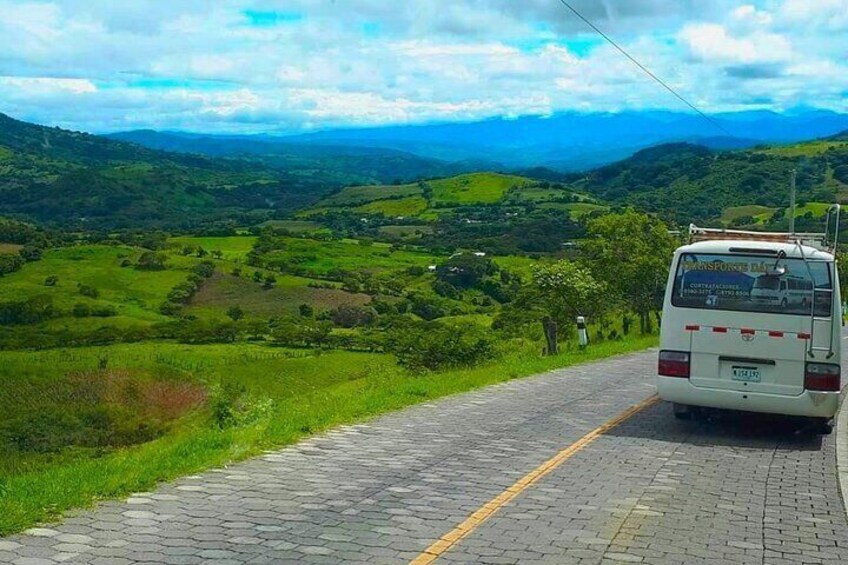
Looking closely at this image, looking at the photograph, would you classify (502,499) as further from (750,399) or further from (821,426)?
(821,426)

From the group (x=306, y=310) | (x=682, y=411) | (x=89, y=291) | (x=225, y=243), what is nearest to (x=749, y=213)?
(x=306, y=310)

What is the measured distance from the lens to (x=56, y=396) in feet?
168

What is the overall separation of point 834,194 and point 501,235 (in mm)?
56767

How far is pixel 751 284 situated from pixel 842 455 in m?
2.44

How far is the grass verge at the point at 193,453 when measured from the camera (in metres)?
7.32

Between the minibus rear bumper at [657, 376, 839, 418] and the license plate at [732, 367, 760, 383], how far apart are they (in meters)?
0.17

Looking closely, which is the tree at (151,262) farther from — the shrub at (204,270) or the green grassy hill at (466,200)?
the green grassy hill at (466,200)

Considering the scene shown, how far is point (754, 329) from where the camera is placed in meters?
11.6

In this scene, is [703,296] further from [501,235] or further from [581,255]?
[501,235]

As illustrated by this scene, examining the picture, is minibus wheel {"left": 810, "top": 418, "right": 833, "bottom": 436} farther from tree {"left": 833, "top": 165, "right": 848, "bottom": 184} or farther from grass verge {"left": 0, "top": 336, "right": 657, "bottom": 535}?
tree {"left": 833, "top": 165, "right": 848, "bottom": 184}

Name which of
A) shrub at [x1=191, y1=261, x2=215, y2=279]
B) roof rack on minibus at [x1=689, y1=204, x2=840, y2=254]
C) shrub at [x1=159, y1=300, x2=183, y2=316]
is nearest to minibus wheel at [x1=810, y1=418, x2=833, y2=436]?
roof rack on minibus at [x1=689, y1=204, x2=840, y2=254]

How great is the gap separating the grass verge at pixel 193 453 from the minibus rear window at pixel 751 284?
4.82 m

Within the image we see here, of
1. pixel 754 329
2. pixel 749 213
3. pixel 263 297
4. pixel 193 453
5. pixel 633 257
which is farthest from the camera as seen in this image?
pixel 749 213

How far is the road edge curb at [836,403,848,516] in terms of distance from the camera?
9.28 meters
